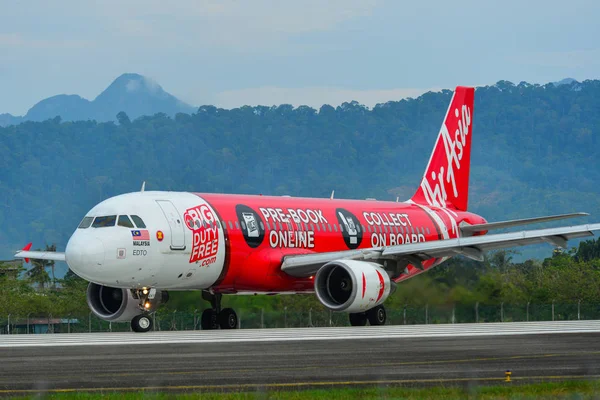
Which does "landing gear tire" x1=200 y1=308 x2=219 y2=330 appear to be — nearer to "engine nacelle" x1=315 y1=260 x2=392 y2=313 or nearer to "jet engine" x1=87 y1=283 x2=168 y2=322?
"jet engine" x1=87 y1=283 x2=168 y2=322

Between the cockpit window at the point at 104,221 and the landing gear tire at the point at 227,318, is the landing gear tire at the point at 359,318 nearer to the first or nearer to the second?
the landing gear tire at the point at 227,318

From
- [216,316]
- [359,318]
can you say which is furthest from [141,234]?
[359,318]

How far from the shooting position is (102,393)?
13359 millimetres

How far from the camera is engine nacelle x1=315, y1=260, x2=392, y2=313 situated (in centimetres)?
3134

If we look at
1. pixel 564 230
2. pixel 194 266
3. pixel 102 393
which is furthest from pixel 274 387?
pixel 564 230

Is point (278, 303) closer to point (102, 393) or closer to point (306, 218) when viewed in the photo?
point (306, 218)

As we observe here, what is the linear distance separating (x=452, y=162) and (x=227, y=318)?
45.3 feet

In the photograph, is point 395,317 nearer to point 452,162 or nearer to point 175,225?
point 452,162

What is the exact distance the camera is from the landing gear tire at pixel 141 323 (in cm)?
2983

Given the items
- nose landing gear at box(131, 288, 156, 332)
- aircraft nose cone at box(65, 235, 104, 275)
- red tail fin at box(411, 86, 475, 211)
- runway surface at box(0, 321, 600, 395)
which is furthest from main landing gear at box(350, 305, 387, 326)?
red tail fin at box(411, 86, 475, 211)

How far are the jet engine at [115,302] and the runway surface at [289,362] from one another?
19.2ft

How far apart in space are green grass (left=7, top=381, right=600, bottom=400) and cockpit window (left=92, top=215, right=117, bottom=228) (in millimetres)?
16304

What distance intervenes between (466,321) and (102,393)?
2604cm

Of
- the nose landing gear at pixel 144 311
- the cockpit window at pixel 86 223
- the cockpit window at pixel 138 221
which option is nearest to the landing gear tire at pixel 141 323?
the nose landing gear at pixel 144 311
